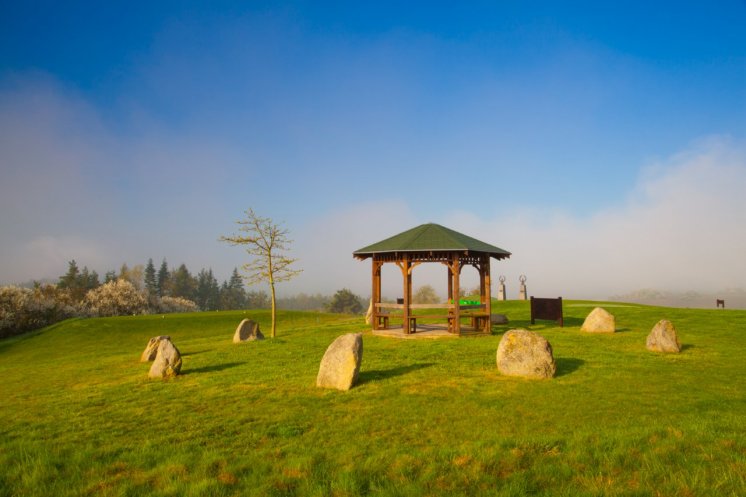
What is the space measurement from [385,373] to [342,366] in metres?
2.12

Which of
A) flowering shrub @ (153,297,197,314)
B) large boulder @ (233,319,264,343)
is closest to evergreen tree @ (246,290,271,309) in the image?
flowering shrub @ (153,297,197,314)

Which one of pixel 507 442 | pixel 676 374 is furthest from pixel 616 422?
pixel 676 374

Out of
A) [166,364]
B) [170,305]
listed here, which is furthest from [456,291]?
[170,305]

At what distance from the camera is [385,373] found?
1290 centimetres

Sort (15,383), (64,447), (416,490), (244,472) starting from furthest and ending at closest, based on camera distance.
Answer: (15,383), (64,447), (244,472), (416,490)

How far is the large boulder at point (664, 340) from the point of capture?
1572 cm

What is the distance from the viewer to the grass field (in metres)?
5.71

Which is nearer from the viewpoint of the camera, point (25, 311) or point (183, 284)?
point (25, 311)

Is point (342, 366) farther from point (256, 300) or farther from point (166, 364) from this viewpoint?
point (256, 300)

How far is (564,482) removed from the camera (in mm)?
5586

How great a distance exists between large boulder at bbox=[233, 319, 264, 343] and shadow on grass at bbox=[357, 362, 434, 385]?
11.2 meters

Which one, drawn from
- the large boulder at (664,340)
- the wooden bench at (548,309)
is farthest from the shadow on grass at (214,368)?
the wooden bench at (548,309)

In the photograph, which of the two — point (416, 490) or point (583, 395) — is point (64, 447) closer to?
point (416, 490)

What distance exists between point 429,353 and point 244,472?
10876 millimetres
